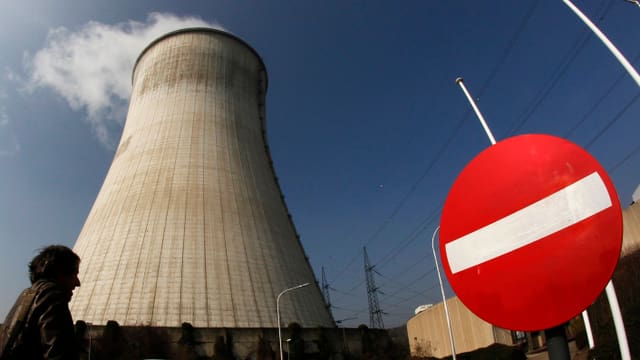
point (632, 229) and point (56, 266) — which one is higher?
point (632, 229)

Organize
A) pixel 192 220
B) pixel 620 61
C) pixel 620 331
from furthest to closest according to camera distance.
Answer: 1. pixel 192 220
2. pixel 620 61
3. pixel 620 331

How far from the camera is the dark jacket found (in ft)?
4.20

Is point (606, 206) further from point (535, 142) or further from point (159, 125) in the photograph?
point (159, 125)

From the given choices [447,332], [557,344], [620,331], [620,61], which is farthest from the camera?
[447,332]

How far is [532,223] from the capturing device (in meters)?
1.21

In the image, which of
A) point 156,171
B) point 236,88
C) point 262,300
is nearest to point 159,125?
point 156,171

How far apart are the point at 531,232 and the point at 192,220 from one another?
51.9 ft

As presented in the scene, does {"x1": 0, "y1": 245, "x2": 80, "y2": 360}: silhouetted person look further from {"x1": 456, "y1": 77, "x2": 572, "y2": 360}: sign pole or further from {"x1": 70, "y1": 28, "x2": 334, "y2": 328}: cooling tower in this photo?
{"x1": 70, "y1": 28, "x2": 334, "y2": 328}: cooling tower

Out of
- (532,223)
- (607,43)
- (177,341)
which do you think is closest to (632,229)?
(607,43)

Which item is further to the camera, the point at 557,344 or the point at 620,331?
the point at 620,331

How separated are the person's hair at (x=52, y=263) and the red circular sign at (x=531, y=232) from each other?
48.9 inches

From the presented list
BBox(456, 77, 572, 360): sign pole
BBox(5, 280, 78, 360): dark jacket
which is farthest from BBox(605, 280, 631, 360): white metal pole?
BBox(5, 280, 78, 360): dark jacket

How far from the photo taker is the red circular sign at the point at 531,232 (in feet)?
3.65

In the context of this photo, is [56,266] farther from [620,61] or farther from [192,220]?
[192,220]
